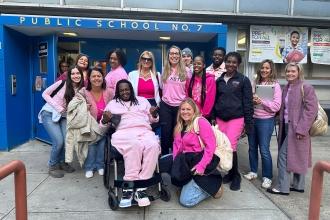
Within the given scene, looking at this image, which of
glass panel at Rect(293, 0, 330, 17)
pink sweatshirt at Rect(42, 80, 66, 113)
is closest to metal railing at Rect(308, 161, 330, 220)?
pink sweatshirt at Rect(42, 80, 66, 113)

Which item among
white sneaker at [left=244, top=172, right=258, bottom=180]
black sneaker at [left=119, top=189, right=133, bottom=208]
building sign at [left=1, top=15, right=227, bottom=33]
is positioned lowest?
white sneaker at [left=244, top=172, right=258, bottom=180]

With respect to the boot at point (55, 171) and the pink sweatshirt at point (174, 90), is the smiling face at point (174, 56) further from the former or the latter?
the boot at point (55, 171)

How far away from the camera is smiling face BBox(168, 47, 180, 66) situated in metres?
4.48

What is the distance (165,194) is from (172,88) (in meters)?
1.41

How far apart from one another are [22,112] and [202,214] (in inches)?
192

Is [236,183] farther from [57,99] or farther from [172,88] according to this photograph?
[57,99]

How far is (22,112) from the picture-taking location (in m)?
7.07

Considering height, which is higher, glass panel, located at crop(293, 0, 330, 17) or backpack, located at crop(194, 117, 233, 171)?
glass panel, located at crop(293, 0, 330, 17)

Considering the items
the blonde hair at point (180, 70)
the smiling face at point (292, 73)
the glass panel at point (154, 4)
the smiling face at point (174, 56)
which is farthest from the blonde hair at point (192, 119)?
the glass panel at point (154, 4)

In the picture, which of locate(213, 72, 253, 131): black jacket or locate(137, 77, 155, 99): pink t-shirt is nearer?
locate(213, 72, 253, 131): black jacket

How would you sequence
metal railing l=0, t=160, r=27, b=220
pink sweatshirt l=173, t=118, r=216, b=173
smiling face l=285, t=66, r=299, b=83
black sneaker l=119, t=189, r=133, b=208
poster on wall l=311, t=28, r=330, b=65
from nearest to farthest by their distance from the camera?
1. metal railing l=0, t=160, r=27, b=220
2. black sneaker l=119, t=189, r=133, b=208
3. pink sweatshirt l=173, t=118, r=216, b=173
4. smiling face l=285, t=66, r=299, b=83
5. poster on wall l=311, t=28, r=330, b=65

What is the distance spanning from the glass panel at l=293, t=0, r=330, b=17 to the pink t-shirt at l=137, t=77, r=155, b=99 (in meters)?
4.63

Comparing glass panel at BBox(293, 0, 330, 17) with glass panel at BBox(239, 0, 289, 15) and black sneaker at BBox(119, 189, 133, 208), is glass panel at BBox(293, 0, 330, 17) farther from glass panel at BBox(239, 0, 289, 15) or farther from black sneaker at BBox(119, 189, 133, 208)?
black sneaker at BBox(119, 189, 133, 208)

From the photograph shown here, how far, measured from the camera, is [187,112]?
13.0 ft
